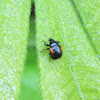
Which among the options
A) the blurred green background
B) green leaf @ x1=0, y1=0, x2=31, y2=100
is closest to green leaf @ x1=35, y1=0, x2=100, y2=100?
the blurred green background

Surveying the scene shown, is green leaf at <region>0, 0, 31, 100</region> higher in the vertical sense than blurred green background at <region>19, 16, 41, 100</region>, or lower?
higher

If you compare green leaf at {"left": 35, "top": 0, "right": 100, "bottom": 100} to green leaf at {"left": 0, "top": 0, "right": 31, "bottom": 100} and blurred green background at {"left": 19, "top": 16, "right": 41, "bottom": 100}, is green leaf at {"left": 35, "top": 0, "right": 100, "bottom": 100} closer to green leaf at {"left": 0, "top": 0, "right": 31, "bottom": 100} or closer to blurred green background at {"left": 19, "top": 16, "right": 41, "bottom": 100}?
blurred green background at {"left": 19, "top": 16, "right": 41, "bottom": 100}

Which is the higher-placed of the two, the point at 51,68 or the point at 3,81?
the point at 3,81

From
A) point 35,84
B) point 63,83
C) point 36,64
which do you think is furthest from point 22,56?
point 63,83

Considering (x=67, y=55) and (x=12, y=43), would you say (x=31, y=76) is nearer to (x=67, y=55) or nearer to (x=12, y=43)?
(x=12, y=43)

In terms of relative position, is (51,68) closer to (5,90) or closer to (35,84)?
(35,84)

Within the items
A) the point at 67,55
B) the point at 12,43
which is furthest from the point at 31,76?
the point at 67,55
